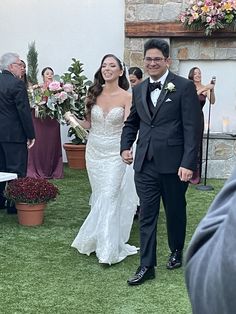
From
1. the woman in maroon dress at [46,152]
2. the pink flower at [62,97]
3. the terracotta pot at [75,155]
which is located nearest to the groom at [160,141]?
the pink flower at [62,97]

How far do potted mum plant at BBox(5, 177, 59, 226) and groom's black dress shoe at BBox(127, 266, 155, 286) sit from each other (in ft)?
5.76

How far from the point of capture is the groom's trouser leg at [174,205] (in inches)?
165

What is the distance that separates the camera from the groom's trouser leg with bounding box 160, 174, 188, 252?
4.20 m

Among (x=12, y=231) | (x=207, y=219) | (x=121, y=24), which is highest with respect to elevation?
(x=121, y=24)

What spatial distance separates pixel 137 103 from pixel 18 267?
1.58 m

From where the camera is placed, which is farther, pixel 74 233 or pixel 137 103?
pixel 74 233

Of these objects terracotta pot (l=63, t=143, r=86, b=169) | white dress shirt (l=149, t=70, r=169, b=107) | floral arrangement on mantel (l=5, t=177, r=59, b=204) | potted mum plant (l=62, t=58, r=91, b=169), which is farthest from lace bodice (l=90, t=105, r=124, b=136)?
terracotta pot (l=63, t=143, r=86, b=169)

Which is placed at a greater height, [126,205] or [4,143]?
[4,143]

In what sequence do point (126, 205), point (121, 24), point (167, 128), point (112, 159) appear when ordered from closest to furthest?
point (167, 128) → point (112, 159) → point (126, 205) → point (121, 24)

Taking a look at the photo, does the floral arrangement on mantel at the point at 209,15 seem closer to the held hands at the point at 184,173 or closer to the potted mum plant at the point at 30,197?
the potted mum plant at the point at 30,197

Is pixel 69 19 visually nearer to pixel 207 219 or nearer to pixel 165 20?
pixel 165 20

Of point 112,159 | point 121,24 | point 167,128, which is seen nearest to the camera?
point 167,128

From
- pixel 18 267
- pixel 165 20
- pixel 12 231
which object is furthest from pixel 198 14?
pixel 18 267

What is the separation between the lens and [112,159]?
494cm
